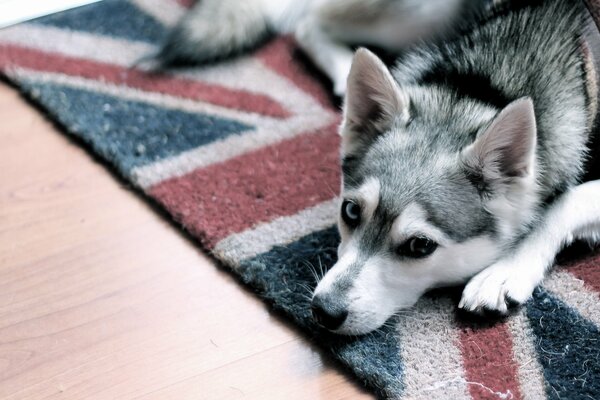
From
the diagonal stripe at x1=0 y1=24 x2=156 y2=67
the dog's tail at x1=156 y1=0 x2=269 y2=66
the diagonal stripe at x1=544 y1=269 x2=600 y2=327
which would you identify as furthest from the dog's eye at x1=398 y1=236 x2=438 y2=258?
the diagonal stripe at x1=0 y1=24 x2=156 y2=67

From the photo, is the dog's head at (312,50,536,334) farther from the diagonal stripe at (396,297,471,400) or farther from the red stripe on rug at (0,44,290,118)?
the red stripe on rug at (0,44,290,118)

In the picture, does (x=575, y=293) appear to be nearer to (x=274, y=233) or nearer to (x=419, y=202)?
(x=419, y=202)

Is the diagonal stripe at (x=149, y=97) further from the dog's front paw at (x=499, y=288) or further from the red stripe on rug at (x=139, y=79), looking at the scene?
the dog's front paw at (x=499, y=288)

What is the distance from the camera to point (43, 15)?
3.02m

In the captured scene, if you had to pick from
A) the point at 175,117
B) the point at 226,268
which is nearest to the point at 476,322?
the point at 226,268

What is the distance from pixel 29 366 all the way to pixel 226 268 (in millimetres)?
525

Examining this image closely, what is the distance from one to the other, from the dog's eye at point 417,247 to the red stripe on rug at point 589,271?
1.46 ft

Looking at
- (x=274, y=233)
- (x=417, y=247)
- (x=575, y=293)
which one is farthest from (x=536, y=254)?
(x=274, y=233)

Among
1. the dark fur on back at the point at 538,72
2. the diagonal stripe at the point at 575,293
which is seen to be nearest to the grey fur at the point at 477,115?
the dark fur on back at the point at 538,72

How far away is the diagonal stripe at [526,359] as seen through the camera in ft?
5.13

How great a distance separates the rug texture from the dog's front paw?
0.12ft

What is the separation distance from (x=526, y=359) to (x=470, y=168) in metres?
0.44

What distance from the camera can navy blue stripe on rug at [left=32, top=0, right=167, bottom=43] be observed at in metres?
2.89

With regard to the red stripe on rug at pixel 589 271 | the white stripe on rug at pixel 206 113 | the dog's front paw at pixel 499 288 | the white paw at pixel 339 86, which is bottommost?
the white stripe on rug at pixel 206 113
